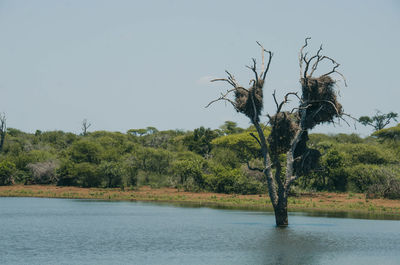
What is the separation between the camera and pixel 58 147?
105m

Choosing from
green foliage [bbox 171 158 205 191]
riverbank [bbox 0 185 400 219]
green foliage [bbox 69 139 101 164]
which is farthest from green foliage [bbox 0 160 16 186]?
green foliage [bbox 171 158 205 191]

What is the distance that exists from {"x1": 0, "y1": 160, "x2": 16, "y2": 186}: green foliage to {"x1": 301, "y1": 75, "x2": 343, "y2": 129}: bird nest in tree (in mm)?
51763

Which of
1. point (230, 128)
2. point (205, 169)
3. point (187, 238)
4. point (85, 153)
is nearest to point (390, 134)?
point (230, 128)

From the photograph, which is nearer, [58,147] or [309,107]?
[309,107]

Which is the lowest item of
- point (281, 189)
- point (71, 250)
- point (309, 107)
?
point (71, 250)

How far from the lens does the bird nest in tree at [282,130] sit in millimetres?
36094

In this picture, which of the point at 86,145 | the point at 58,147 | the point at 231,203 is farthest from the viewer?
the point at 58,147

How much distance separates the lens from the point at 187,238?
97.7 feet

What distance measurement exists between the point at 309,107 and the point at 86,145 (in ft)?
163

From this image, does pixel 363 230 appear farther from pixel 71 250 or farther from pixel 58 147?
pixel 58 147

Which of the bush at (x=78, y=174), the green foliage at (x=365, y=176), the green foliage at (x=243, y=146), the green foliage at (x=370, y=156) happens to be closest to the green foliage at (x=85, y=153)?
the bush at (x=78, y=174)

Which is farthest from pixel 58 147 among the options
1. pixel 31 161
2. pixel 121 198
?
pixel 121 198

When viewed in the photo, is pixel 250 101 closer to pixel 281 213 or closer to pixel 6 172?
pixel 281 213

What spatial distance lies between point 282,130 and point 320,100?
11.2ft
